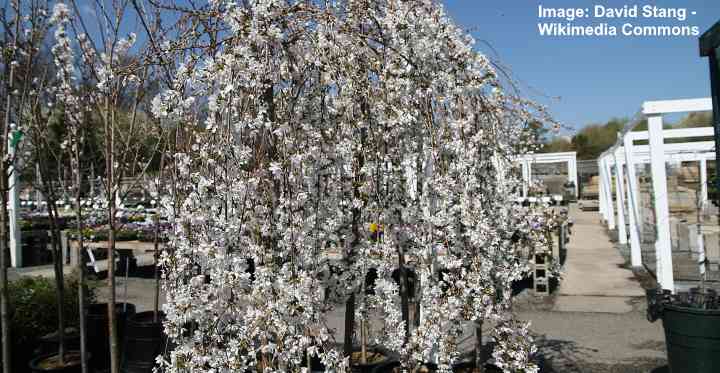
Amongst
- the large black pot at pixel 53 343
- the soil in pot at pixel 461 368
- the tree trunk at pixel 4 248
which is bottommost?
the soil in pot at pixel 461 368

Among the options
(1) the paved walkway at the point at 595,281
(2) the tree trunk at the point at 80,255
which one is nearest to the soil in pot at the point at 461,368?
(2) the tree trunk at the point at 80,255

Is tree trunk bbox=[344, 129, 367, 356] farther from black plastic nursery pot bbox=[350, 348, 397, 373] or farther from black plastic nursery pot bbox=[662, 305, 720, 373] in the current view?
black plastic nursery pot bbox=[662, 305, 720, 373]

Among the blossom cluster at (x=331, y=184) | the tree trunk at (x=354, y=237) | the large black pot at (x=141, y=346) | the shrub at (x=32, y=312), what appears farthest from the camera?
the shrub at (x=32, y=312)

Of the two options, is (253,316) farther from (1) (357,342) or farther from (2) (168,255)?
(1) (357,342)

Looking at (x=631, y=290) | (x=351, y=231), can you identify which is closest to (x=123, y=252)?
(x=351, y=231)

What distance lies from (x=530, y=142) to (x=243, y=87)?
109 inches

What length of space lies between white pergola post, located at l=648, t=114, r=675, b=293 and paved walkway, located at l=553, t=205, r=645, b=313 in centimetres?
64

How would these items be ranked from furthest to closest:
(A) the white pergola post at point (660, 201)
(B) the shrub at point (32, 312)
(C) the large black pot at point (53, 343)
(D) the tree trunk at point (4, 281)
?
(A) the white pergola post at point (660, 201)
(B) the shrub at point (32, 312)
(C) the large black pot at point (53, 343)
(D) the tree trunk at point (4, 281)

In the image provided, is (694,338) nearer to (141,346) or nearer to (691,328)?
(691,328)

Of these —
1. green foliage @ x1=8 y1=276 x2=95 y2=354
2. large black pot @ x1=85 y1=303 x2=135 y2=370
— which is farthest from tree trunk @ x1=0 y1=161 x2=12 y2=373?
green foliage @ x1=8 y1=276 x2=95 y2=354

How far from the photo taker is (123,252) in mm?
8641

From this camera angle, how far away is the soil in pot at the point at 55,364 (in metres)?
3.97

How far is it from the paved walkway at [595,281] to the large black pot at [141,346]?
15.5 feet

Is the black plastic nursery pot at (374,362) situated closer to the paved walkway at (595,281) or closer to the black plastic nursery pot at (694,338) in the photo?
the black plastic nursery pot at (694,338)
